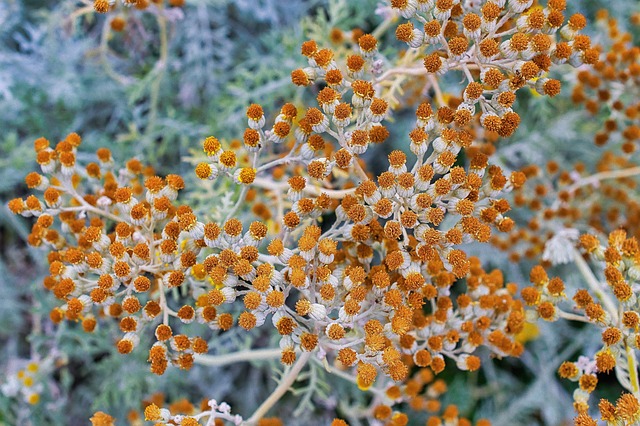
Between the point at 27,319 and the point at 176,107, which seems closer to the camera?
the point at 27,319

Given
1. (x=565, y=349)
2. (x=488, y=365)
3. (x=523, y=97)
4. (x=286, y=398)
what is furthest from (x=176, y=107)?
(x=565, y=349)

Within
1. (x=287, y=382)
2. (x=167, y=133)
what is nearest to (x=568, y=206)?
(x=287, y=382)

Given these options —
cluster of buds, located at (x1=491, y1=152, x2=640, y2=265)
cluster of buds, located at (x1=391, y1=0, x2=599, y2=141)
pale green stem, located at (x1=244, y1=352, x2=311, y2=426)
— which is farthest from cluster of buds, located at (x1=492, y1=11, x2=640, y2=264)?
pale green stem, located at (x1=244, y1=352, x2=311, y2=426)

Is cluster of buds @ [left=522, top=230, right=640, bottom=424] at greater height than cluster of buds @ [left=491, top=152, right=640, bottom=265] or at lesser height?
greater

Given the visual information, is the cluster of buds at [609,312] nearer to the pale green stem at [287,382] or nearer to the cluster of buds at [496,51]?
the cluster of buds at [496,51]

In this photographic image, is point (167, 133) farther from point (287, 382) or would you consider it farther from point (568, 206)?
point (568, 206)

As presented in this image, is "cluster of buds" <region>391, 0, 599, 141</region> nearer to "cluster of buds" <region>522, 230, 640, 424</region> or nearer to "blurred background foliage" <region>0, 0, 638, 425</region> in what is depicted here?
"cluster of buds" <region>522, 230, 640, 424</region>

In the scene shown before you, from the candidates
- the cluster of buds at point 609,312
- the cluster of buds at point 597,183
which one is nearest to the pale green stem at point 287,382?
the cluster of buds at point 609,312

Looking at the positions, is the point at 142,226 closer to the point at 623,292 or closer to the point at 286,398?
the point at 623,292
